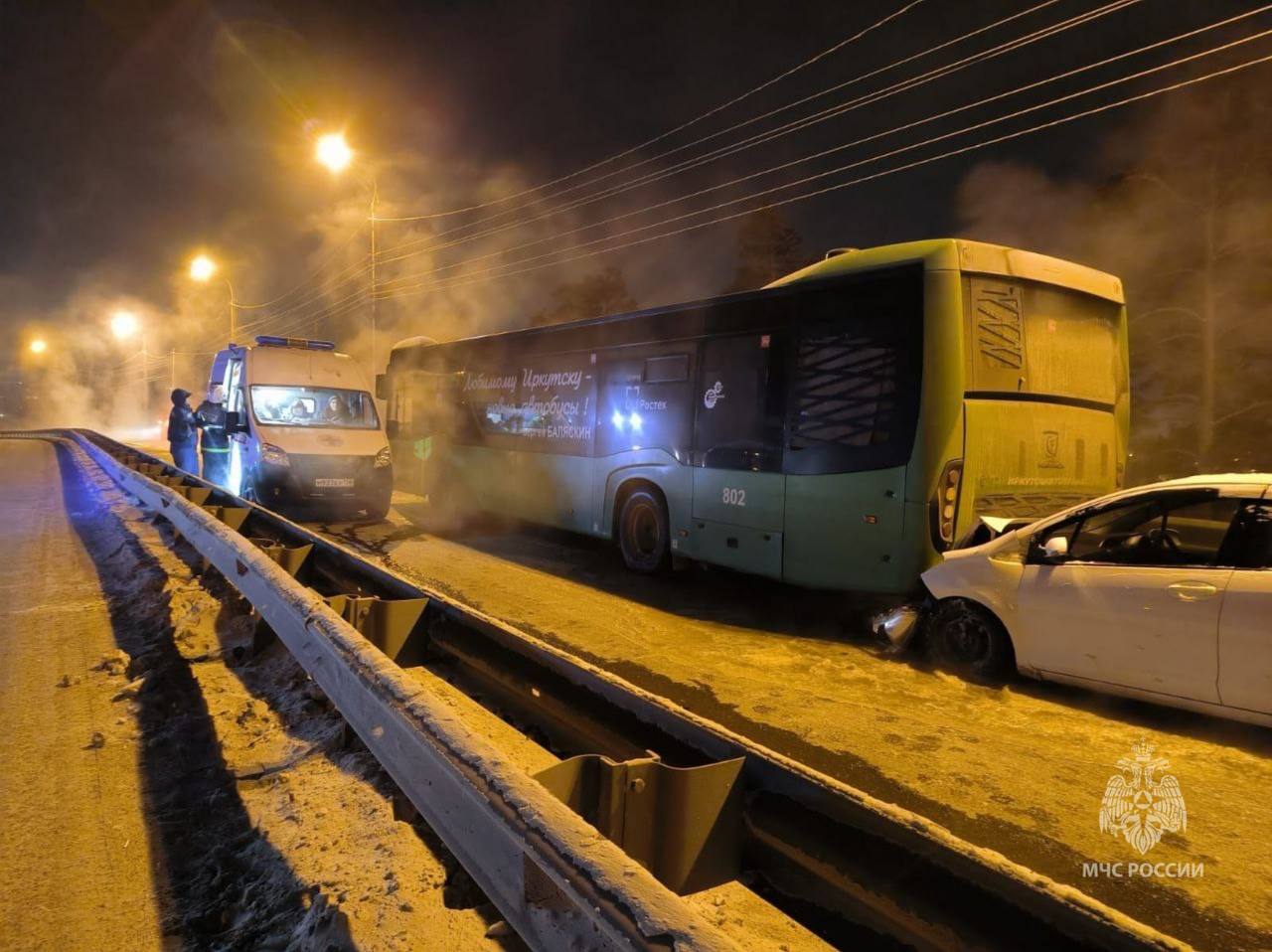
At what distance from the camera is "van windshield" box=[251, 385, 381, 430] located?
11383 millimetres

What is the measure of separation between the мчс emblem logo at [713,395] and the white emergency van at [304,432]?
20.7 ft

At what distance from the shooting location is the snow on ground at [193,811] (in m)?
2.26

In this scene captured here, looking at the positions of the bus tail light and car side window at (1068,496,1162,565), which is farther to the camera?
the bus tail light

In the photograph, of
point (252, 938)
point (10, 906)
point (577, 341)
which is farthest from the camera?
point (577, 341)

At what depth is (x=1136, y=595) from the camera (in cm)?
422

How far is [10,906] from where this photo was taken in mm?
2340

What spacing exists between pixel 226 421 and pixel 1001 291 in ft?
36.4

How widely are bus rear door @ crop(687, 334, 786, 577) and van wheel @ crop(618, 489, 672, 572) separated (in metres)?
0.51

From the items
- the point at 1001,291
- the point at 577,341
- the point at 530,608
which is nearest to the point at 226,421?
the point at 577,341

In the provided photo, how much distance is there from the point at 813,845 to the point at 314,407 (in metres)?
11.6

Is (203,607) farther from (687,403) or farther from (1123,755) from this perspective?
(1123,755)

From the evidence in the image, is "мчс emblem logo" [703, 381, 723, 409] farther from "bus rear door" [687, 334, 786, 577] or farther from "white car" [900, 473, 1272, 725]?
"white car" [900, 473, 1272, 725]

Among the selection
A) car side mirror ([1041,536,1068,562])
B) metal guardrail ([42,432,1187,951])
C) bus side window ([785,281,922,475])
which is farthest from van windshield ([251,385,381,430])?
car side mirror ([1041,536,1068,562])

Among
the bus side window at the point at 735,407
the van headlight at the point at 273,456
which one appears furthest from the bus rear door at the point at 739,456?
the van headlight at the point at 273,456
